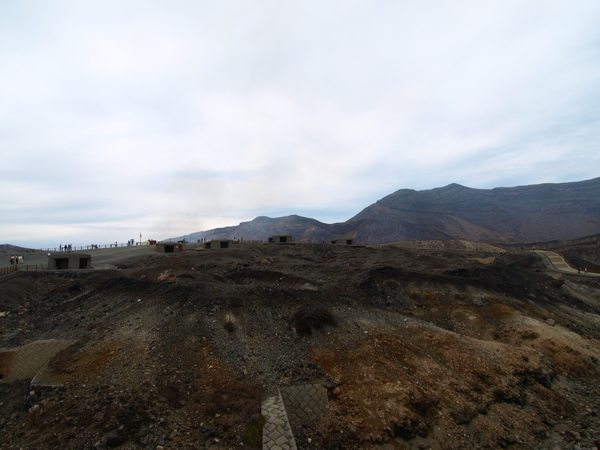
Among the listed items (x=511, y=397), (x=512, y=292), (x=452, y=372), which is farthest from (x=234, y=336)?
(x=512, y=292)

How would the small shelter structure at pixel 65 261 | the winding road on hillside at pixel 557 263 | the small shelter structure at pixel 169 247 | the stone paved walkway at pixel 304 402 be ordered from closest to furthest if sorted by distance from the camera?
the stone paved walkway at pixel 304 402, the small shelter structure at pixel 65 261, the winding road on hillside at pixel 557 263, the small shelter structure at pixel 169 247

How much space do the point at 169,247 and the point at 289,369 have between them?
46.4 m

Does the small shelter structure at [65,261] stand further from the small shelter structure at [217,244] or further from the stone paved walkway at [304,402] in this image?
the stone paved walkway at [304,402]

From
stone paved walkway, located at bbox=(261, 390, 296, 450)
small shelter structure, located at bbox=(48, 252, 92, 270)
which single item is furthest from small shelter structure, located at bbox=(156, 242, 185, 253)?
stone paved walkway, located at bbox=(261, 390, 296, 450)

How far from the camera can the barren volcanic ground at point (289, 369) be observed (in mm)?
10578

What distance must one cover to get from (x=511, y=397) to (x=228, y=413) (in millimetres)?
14401

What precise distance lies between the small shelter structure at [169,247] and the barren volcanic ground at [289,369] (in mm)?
25908

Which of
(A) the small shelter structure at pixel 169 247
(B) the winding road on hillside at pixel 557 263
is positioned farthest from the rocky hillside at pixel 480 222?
(A) the small shelter structure at pixel 169 247

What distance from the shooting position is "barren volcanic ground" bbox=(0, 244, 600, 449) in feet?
34.7

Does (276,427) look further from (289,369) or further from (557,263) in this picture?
(557,263)

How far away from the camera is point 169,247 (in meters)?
53.8

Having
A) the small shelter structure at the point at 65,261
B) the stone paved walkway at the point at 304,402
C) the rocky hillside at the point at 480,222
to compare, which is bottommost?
the stone paved walkway at the point at 304,402

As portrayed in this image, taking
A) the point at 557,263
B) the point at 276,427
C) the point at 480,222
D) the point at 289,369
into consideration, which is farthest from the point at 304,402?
the point at 480,222

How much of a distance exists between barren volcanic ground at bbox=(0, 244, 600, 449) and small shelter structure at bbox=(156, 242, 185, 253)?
2591 centimetres
